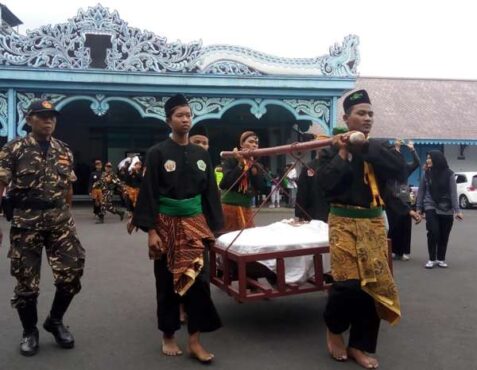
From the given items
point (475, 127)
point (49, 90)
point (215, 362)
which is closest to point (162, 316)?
point (215, 362)

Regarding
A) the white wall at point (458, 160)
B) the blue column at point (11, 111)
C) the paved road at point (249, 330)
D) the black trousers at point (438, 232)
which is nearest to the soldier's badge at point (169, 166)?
the paved road at point (249, 330)

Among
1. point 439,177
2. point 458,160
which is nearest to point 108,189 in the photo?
point 439,177

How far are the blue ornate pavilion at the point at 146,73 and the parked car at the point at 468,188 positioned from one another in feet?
23.7

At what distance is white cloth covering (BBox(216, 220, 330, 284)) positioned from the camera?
4258 millimetres

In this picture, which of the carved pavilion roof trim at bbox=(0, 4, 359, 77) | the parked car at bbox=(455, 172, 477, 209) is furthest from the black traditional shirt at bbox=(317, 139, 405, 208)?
the parked car at bbox=(455, 172, 477, 209)

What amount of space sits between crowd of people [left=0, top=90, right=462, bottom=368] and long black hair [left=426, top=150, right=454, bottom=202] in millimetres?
3663

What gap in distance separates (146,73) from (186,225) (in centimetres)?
1066

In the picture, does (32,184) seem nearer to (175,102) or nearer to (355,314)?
(175,102)

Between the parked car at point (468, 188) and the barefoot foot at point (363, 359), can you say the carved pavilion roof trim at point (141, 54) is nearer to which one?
the parked car at point (468, 188)

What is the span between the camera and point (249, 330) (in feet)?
14.9

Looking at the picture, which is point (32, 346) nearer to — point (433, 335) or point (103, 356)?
point (103, 356)

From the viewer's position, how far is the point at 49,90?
13.9 metres

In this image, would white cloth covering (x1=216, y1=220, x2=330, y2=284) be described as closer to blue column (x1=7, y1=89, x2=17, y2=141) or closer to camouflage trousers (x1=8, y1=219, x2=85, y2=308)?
camouflage trousers (x1=8, y1=219, x2=85, y2=308)

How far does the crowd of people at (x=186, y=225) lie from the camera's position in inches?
144
